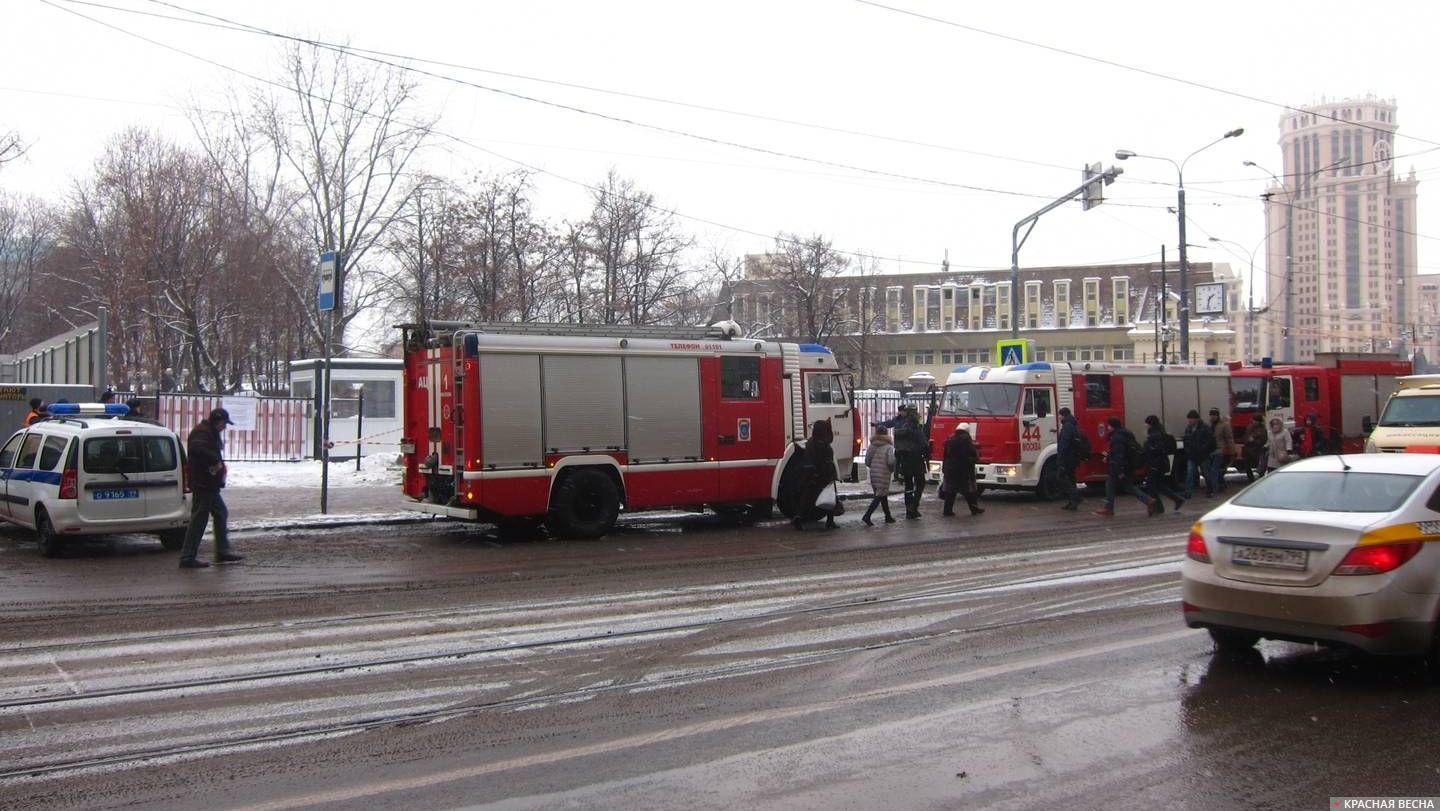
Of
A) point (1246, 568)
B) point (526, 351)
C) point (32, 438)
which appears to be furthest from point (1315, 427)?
point (32, 438)

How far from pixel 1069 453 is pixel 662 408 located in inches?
323

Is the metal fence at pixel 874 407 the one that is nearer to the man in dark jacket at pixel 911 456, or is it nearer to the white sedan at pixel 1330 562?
the man in dark jacket at pixel 911 456

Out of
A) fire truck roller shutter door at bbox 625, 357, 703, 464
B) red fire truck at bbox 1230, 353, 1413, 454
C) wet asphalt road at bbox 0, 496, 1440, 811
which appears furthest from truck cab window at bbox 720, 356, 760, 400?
red fire truck at bbox 1230, 353, 1413, 454

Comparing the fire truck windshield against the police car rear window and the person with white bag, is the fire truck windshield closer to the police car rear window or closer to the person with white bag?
the person with white bag

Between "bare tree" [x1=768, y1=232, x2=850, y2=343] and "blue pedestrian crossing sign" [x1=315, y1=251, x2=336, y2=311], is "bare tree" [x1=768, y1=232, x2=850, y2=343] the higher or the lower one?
the higher one

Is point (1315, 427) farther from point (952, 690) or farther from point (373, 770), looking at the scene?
point (373, 770)

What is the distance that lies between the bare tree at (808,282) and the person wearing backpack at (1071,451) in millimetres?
40119

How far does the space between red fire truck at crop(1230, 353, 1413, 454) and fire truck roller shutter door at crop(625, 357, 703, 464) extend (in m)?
16.5

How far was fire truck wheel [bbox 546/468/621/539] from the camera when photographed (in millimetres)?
15461

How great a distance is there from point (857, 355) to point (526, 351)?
59.2 m

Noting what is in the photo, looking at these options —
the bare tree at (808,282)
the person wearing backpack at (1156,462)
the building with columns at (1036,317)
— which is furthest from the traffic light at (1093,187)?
the building with columns at (1036,317)

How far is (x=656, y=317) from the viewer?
157ft

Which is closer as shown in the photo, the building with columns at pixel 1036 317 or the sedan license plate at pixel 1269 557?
the sedan license plate at pixel 1269 557

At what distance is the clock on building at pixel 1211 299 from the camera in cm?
3669
